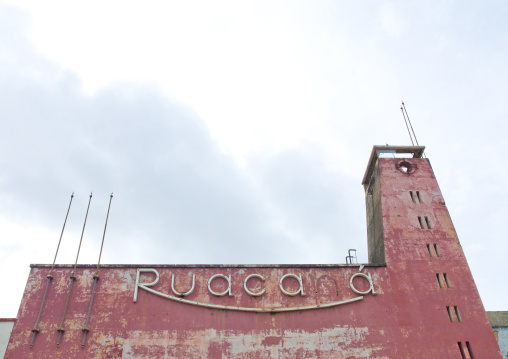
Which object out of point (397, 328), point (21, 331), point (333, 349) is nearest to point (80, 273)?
point (21, 331)

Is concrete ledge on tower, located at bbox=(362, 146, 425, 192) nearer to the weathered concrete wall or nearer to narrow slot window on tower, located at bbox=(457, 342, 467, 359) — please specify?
narrow slot window on tower, located at bbox=(457, 342, 467, 359)

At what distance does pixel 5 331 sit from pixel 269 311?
49.0 feet

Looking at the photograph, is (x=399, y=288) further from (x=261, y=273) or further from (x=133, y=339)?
(x=133, y=339)

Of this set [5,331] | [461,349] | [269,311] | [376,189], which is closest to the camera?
[461,349]

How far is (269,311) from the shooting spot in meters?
20.9

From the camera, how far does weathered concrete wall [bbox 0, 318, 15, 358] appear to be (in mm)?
23230

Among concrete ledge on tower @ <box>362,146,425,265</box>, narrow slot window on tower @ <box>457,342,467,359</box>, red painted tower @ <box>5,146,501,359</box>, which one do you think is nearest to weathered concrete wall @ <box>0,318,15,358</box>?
red painted tower @ <box>5,146,501,359</box>

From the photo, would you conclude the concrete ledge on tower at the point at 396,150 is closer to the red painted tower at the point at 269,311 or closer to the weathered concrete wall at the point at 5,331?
the red painted tower at the point at 269,311

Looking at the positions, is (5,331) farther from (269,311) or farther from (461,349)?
(461,349)

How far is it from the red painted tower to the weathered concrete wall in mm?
4426

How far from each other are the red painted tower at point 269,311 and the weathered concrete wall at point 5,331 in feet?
14.5

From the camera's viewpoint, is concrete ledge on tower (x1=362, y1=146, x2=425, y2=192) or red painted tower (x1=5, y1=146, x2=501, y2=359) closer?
red painted tower (x1=5, y1=146, x2=501, y2=359)

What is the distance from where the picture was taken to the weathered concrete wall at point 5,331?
23.2 meters

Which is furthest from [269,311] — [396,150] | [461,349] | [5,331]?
[5,331]
